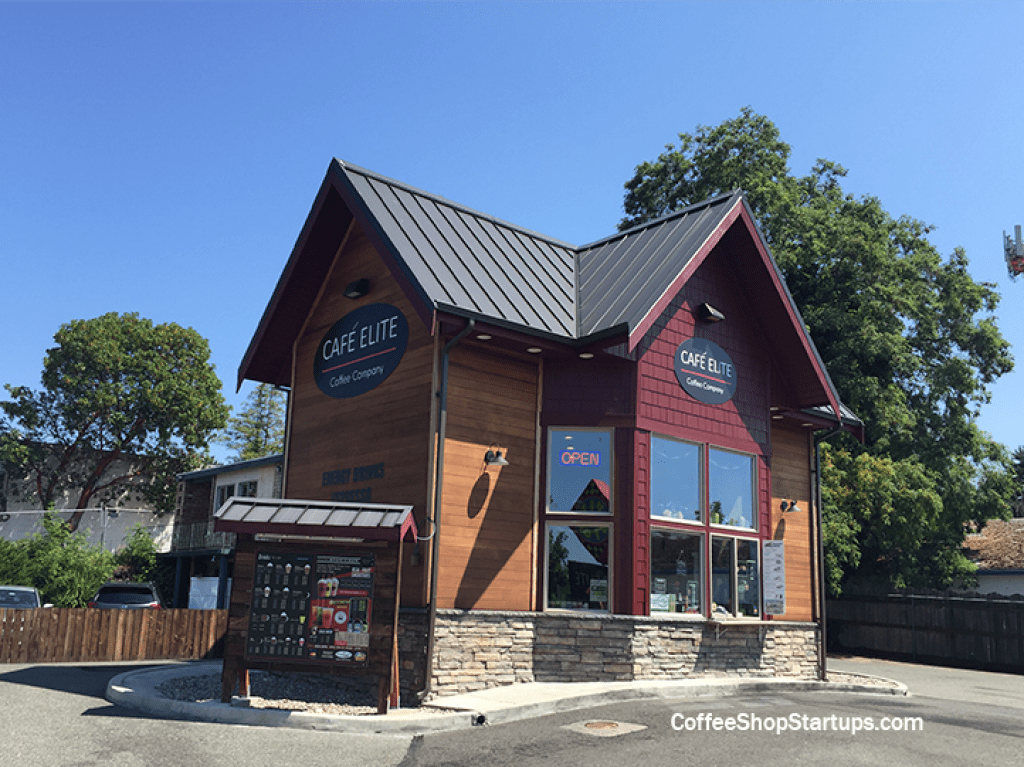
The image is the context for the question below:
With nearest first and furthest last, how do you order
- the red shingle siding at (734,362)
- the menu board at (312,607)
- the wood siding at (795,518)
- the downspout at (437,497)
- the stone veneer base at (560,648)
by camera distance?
the menu board at (312,607) < the downspout at (437,497) < the stone veneer base at (560,648) < the red shingle siding at (734,362) < the wood siding at (795,518)

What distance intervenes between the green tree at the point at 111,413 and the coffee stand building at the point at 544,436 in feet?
101

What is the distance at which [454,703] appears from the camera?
38.1 ft

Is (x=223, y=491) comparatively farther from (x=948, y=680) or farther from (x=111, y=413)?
(x=948, y=680)

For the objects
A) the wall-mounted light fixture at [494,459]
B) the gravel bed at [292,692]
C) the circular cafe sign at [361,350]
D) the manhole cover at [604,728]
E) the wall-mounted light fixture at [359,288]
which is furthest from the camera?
the wall-mounted light fixture at [359,288]

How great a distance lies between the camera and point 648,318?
558 inches

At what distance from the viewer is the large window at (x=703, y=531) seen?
14867 mm

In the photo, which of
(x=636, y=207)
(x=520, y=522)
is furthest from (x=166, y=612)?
(x=636, y=207)

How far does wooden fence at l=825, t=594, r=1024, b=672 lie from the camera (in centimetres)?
2277

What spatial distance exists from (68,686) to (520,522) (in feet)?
25.2

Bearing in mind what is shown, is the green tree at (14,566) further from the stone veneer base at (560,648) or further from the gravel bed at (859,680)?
the gravel bed at (859,680)

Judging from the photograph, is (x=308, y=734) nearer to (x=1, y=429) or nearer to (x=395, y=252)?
(x=395, y=252)

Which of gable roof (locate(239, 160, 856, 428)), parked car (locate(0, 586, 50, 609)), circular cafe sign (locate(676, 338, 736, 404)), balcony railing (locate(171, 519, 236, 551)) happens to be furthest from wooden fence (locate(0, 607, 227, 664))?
balcony railing (locate(171, 519, 236, 551))

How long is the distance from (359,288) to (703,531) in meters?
7.79

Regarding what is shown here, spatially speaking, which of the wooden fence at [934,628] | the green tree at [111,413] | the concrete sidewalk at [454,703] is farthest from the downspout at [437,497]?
the green tree at [111,413]
